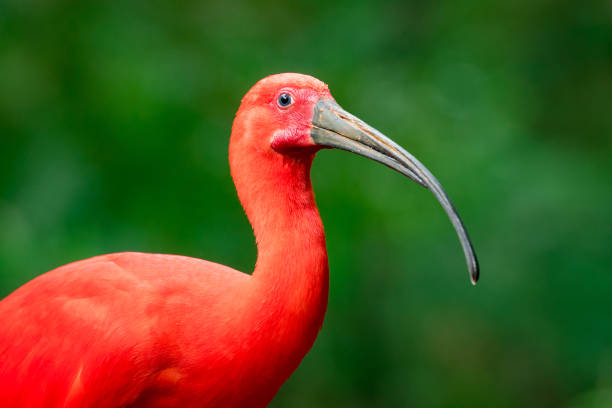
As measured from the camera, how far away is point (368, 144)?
184 centimetres

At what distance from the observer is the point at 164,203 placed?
11.8ft

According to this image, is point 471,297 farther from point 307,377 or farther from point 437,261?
point 307,377

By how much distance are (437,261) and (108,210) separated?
1701 millimetres

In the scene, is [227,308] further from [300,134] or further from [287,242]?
[300,134]

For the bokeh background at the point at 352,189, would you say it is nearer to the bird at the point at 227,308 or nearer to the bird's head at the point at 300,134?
the bird at the point at 227,308

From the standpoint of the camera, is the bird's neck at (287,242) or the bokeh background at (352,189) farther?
the bokeh background at (352,189)

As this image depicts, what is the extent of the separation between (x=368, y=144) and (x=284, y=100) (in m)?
0.25

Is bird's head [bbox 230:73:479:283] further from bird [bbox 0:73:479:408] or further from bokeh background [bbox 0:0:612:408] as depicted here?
bokeh background [bbox 0:0:612:408]

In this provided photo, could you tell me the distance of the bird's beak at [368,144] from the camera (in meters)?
1.80

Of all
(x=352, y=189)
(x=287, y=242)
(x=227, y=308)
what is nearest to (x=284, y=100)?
(x=287, y=242)

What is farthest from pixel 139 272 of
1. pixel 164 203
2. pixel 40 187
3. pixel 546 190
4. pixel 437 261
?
pixel 546 190

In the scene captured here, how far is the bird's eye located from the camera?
1874 mm

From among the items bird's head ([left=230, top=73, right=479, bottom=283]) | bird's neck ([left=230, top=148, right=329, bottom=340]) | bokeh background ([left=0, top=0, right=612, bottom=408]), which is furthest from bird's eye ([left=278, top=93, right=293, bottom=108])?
bokeh background ([left=0, top=0, right=612, bottom=408])

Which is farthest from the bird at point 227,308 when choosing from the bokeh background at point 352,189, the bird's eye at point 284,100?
the bokeh background at point 352,189
